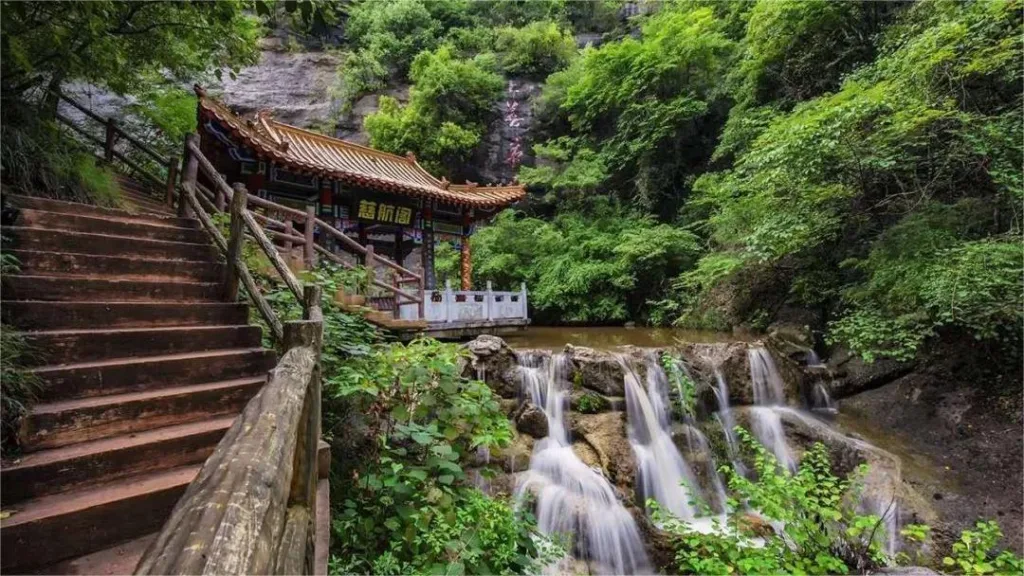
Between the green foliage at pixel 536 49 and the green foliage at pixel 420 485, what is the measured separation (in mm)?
21284

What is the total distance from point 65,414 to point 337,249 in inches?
454

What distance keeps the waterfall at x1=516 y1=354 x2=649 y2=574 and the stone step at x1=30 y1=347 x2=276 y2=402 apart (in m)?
3.33

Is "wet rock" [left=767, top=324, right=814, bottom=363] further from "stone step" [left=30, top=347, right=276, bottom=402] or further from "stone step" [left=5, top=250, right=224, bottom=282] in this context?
"stone step" [left=5, top=250, right=224, bottom=282]

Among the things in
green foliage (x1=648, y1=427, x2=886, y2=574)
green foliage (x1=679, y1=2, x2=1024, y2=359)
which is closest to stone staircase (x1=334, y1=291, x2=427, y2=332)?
green foliage (x1=648, y1=427, x2=886, y2=574)

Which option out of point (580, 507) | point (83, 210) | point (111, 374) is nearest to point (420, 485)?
point (111, 374)

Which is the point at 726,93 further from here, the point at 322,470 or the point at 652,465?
the point at 322,470

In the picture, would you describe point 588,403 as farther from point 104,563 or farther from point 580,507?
point 104,563

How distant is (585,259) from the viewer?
16.1 m

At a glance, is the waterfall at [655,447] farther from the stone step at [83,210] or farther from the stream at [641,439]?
the stone step at [83,210]

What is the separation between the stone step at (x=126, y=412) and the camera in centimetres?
256

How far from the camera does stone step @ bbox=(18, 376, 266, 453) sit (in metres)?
2.56

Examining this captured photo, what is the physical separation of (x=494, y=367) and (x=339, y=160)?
7.54 metres

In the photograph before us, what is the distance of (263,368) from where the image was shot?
3812 millimetres

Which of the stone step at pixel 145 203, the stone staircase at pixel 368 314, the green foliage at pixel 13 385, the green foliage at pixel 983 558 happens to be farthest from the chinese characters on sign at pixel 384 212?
the green foliage at pixel 983 558
